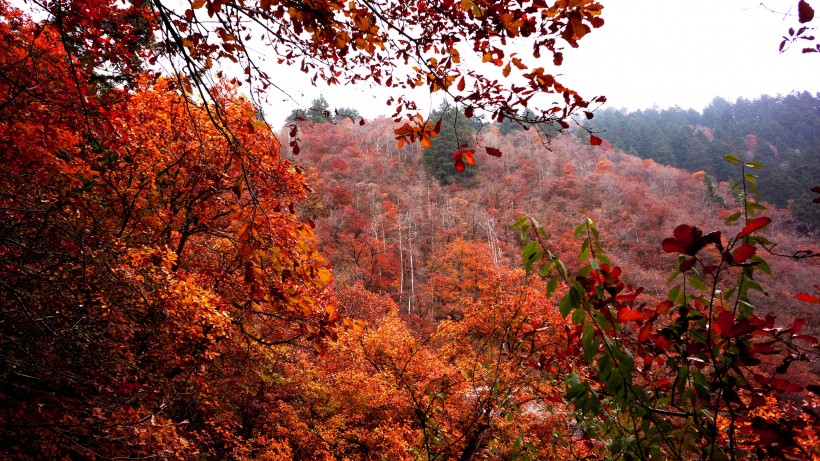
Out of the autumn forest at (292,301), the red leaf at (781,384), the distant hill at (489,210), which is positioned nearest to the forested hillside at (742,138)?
the distant hill at (489,210)

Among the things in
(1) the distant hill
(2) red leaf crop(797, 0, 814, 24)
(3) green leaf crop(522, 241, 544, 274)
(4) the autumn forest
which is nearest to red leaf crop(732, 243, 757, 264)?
(4) the autumn forest

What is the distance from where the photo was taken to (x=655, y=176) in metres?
46.3

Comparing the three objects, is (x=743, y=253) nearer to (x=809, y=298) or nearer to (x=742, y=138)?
(x=809, y=298)

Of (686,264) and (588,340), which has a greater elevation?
(686,264)

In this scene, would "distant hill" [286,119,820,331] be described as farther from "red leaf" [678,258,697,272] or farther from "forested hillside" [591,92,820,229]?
"red leaf" [678,258,697,272]

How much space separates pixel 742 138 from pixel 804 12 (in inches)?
2819

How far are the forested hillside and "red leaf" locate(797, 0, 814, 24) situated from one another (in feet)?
167

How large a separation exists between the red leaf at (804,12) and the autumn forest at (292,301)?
10 millimetres

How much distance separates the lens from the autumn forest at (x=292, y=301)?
1297mm

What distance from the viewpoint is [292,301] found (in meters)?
1.58

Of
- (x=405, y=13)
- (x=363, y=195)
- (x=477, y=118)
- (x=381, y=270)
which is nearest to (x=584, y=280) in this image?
(x=477, y=118)

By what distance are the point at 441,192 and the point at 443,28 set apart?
40.4 metres

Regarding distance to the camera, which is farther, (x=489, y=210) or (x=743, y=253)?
(x=489, y=210)

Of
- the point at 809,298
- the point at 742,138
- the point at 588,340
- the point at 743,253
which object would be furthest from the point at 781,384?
the point at 742,138
